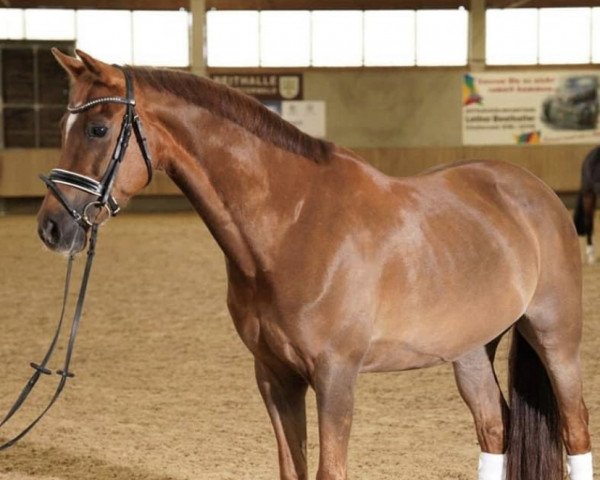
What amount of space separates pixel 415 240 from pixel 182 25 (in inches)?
672

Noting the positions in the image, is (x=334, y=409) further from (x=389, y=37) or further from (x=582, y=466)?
(x=389, y=37)

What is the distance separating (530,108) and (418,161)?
2.41 metres

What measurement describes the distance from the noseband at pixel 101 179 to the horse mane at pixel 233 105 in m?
0.14

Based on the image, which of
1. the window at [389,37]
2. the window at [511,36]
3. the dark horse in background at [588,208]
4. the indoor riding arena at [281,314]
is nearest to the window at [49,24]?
the window at [389,37]

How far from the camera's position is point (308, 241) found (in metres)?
2.80

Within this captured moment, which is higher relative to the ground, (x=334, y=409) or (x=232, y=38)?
(x=232, y=38)

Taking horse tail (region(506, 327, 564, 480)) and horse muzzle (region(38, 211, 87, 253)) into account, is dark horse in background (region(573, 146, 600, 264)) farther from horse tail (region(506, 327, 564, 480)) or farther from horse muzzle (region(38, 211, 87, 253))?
horse muzzle (region(38, 211, 87, 253))

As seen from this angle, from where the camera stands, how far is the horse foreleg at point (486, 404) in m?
3.66

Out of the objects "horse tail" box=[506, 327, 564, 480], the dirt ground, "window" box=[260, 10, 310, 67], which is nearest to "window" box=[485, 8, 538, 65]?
"window" box=[260, 10, 310, 67]

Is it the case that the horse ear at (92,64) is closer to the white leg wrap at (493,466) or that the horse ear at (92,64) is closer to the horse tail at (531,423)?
the horse tail at (531,423)

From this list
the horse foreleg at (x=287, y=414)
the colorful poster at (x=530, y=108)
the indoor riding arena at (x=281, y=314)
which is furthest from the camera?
the colorful poster at (x=530, y=108)

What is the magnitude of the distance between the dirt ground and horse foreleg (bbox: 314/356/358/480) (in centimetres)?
132


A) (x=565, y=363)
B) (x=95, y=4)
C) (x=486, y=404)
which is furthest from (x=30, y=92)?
(x=565, y=363)

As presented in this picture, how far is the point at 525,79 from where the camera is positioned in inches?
748
